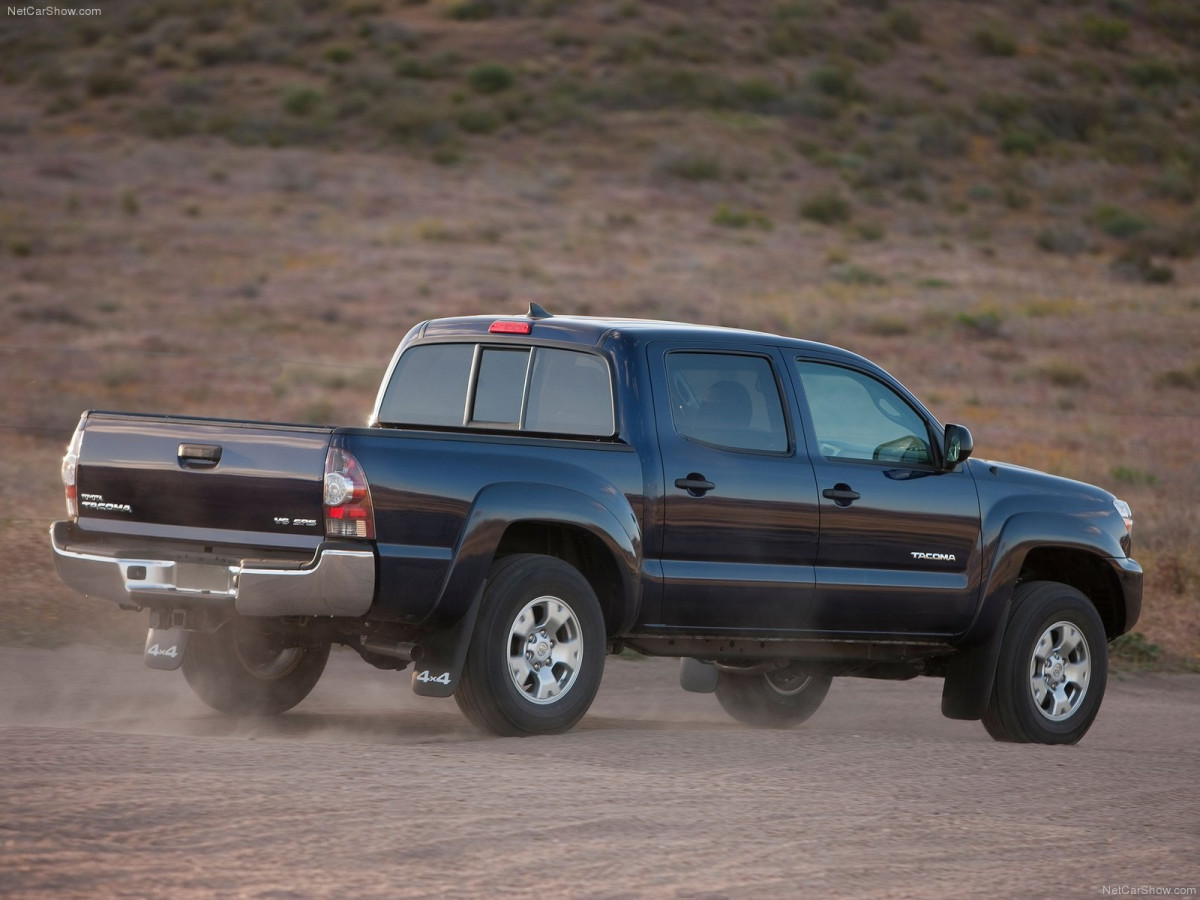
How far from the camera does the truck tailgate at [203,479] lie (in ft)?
25.1

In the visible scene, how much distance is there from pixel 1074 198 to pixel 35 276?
30123 mm

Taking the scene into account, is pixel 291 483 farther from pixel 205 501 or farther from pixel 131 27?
pixel 131 27

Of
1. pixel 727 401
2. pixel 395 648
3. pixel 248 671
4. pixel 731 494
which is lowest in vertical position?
pixel 248 671

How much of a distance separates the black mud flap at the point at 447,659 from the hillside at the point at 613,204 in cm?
466

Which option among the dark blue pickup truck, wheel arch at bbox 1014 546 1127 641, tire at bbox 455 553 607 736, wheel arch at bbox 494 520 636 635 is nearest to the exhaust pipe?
the dark blue pickup truck

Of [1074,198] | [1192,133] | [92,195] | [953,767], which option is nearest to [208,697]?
[953,767]

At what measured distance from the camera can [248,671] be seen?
9375 mm

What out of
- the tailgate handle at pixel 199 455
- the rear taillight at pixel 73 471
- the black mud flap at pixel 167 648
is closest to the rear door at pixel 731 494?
the tailgate handle at pixel 199 455

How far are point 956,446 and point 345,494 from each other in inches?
133

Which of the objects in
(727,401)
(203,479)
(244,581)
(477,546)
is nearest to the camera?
(244,581)

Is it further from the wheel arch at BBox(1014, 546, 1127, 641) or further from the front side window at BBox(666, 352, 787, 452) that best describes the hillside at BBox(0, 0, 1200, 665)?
the front side window at BBox(666, 352, 787, 452)

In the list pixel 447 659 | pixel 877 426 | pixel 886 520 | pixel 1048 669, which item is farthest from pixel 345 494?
pixel 1048 669

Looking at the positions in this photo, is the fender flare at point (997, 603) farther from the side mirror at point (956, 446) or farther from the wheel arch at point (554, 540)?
the wheel arch at point (554, 540)

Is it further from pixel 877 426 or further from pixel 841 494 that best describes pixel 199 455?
pixel 877 426
